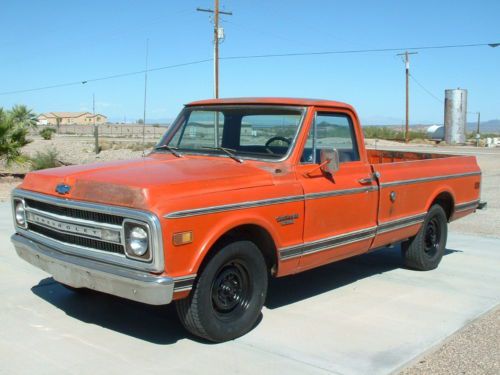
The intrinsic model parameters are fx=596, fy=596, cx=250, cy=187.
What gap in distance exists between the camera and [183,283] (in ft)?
13.1

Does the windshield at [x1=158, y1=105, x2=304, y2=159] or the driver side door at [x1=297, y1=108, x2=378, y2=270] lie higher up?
the windshield at [x1=158, y1=105, x2=304, y2=159]

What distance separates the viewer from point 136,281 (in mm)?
3939

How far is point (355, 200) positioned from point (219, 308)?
1.81 meters

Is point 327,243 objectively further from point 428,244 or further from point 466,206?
point 466,206

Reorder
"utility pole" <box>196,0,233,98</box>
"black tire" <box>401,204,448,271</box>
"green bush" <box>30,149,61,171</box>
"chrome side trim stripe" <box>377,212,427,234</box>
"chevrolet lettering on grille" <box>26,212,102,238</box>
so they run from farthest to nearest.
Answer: "utility pole" <box>196,0,233,98</box> → "green bush" <box>30,149,61,171</box> → "black tire" <box>401,204,448,271</box> → "chrome side trim stripe" <box>377,212,427,234</box> → "chevrolet lettering on grille" <box>26,212,102,238</box>

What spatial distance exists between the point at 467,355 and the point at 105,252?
2.74 meters

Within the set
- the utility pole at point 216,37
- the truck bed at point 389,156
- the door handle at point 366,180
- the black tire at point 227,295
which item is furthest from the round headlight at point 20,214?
the utility pole at point 216,37

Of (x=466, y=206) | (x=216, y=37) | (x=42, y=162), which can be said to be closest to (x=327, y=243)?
(x=466, y=206)

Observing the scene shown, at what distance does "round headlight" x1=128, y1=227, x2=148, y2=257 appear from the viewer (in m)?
3.96

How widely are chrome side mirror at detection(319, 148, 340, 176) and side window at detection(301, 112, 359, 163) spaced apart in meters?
0.16

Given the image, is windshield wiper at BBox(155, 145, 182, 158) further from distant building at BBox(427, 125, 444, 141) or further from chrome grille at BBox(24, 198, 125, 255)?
distant building at BBox(427, 125, 444, 141)

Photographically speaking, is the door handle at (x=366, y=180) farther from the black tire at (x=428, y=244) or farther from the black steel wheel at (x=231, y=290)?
the black steel wheel at (x=231, y=290)

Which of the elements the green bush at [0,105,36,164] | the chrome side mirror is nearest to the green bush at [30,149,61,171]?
the green bush at [0,105,36,164]

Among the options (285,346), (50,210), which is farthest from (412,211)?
(50,210)
